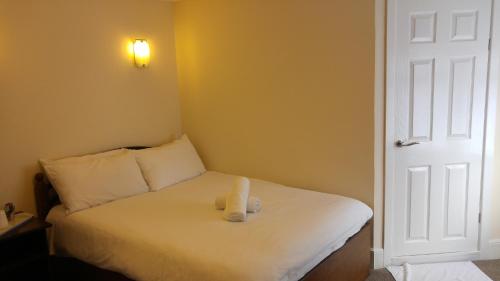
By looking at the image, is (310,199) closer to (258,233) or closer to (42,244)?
(258,233)

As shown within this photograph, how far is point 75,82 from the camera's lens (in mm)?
2918

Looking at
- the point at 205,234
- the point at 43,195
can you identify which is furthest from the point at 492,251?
the point at 43,195

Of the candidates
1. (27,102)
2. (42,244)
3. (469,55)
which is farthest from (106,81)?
(469,55)

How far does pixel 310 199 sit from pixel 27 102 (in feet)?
6.88

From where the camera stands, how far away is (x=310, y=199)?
8.57 feet

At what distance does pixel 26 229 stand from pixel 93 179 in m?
0.54

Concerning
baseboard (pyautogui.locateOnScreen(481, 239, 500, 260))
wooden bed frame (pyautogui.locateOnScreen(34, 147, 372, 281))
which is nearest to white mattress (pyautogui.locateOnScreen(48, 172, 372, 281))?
wooden bed frame (pyautogui.locateOnScreen(34, 147, 372, 281))

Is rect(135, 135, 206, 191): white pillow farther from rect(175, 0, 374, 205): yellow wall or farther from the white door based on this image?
the white door

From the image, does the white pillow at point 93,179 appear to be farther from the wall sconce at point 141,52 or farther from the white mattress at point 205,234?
the wall sconce at point 141,52

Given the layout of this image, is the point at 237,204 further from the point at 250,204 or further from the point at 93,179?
the point at 93,179

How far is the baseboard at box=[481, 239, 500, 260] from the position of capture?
2.80m

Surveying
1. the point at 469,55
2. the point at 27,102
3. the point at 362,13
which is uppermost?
the point at 362,13

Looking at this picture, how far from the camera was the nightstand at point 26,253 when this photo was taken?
7.32ft

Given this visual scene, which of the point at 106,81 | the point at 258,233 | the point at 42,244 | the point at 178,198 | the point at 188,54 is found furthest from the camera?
the point at 188,54
